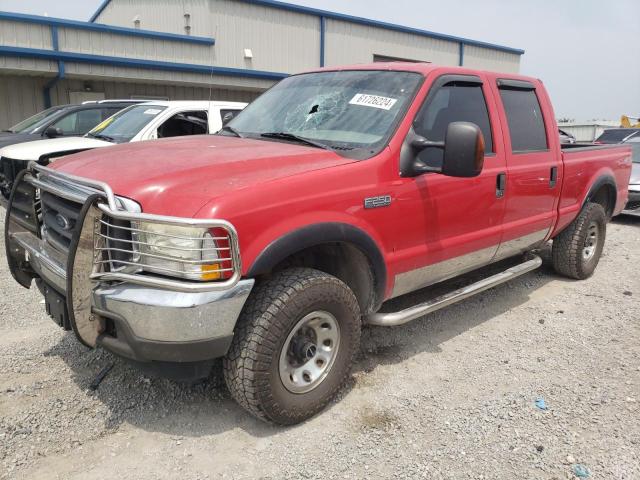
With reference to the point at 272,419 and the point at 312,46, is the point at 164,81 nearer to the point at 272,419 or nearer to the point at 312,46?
the point at 312,46

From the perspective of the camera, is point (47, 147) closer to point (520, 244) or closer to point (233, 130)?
point (233, 130)

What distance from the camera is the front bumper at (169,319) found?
94.0 inches

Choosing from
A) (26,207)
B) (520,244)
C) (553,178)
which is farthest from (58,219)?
(553,178)

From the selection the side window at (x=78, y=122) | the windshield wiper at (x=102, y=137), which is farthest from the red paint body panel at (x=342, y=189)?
the side window at (x=78, y=122)

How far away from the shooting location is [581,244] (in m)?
5.47

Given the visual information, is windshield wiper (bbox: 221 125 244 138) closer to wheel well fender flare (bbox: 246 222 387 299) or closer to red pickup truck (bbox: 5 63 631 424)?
red pickup truck (bbox: 5 63 631 424)

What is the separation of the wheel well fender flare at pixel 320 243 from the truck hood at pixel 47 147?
459cm

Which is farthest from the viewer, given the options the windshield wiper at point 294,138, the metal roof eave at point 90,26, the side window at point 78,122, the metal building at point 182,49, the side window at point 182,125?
the metal building at point 182,49

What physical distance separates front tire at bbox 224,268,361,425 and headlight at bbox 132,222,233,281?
347 mm

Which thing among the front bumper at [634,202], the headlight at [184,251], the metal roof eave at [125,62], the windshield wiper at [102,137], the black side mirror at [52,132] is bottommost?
the front bumper at [634,202]

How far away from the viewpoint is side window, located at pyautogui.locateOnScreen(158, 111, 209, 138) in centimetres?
728

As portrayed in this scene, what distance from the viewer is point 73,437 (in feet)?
9.20

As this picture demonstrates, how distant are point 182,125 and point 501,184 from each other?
500 centimetres

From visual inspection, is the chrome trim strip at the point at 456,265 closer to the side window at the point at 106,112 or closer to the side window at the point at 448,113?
the side window at the point at 448,113
